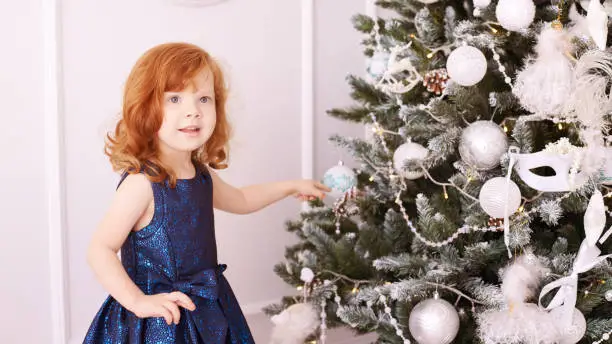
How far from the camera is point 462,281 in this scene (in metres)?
1.24

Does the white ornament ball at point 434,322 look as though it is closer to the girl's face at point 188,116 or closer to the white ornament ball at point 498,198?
the white ornament ball at point 498,198

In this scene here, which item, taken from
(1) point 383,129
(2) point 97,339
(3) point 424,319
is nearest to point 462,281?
(3) point 424,319

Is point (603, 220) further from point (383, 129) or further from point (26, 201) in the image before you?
point (26, 201)

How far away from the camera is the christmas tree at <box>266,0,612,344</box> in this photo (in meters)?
1.10

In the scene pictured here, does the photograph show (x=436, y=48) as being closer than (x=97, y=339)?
No

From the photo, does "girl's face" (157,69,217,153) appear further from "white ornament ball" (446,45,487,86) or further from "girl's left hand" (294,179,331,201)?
"white ornament ball" (446,45,487,86)

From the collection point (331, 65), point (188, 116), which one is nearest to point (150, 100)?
point (188, 116)

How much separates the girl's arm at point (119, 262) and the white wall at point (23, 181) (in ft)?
1.73

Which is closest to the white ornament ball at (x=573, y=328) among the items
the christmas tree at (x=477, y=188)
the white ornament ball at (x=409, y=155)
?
the christmas tree at (x=477, y=188)

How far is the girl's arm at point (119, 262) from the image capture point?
1142 mm

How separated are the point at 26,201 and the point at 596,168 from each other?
1329 millimetres

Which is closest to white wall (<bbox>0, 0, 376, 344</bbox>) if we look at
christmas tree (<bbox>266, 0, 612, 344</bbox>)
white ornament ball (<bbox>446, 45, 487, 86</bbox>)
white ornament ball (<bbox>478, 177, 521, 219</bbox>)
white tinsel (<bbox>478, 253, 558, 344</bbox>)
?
christmas tree (<bbox>266, 0, 612, 344</bbox>)

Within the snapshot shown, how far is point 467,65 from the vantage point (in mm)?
1172

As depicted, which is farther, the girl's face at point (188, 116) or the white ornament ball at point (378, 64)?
the white ornament ball at point (378, 64)
